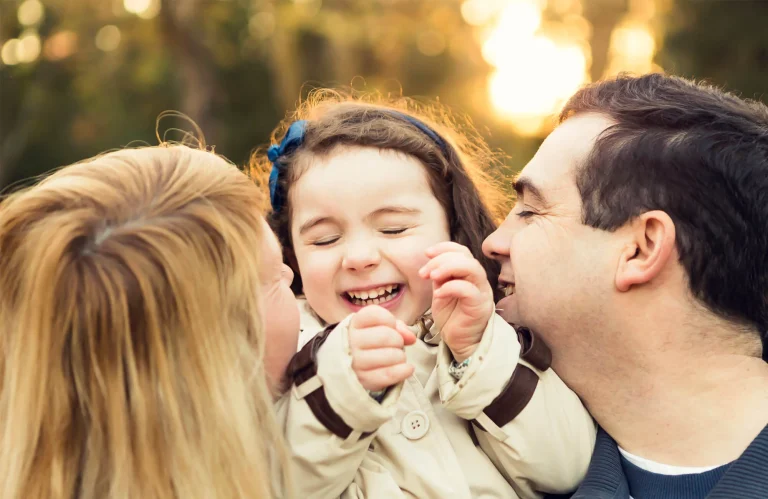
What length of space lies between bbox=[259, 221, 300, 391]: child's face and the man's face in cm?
78

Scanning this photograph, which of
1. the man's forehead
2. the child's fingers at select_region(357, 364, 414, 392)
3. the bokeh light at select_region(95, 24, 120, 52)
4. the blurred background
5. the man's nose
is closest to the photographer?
the child's fingers at select_region(357, 364, 414, 392)

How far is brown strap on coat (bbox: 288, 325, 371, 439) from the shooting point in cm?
203

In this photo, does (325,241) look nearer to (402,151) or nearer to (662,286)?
(402,151)

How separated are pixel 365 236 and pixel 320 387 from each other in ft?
2.83

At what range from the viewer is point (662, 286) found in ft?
7.80

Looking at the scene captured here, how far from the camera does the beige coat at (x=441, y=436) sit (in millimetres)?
2049

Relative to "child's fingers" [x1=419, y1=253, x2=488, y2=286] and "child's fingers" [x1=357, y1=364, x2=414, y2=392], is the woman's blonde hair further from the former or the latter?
"child's fingers" [x1=419, y1=253, x2=488, y2=286]

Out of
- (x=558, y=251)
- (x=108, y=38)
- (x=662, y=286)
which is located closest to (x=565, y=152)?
(x=558, y=251)

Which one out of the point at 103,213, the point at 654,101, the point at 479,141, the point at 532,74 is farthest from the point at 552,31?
the point at 103,213

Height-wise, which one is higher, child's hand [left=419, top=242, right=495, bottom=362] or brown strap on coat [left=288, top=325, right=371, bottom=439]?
child's hand [left=419, top=242, right=495, bottom=362]

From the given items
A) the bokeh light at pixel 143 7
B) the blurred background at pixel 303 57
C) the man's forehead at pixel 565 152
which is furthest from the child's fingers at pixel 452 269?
the bokeh light at pixel 143 7

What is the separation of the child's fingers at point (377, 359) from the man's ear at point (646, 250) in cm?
79

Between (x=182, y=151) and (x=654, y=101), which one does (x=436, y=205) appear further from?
(x=182, y=151)

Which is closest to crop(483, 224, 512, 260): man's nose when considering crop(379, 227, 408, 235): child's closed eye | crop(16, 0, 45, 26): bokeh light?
crop(379, 227, 408, 235): child's closed eye
